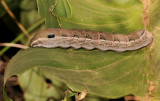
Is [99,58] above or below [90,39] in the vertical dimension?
below

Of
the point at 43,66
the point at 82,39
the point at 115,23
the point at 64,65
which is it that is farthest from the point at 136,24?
the point at 43,66

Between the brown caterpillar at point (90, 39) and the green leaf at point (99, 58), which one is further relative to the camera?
the brown caterpillar at point (90, 39)

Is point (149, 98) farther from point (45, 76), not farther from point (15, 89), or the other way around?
point (15, 89)

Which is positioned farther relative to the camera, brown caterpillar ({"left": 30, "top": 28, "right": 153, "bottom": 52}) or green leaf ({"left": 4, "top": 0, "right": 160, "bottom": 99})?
brown caterpillar ({"left": 30, "top": 28, "right": 153, "bottom": 52})

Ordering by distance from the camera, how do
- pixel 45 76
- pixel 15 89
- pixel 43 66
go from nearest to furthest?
pixel 43 66
pixel 45 76
pixel 15 89
